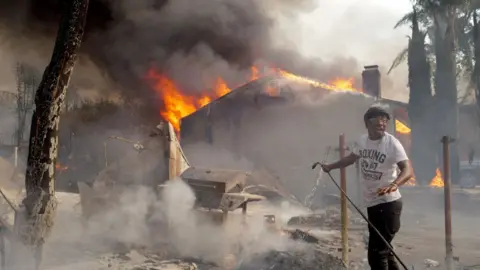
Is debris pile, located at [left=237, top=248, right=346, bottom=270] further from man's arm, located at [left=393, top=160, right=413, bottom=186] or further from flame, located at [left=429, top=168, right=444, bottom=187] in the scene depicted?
flame, located at [left=429, top=168, right=444, bottom=187]

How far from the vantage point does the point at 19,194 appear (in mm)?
8867

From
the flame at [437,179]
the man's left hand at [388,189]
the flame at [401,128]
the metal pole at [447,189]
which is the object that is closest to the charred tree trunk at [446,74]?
the flame at [437,179]

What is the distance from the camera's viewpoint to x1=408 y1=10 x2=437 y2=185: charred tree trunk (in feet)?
63.8

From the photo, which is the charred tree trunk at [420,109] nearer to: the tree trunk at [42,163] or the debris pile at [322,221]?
the debris pile at [322,221]

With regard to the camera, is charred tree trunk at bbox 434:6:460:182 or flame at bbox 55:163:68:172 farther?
charred tree trunk at bbox 434:6:460:182

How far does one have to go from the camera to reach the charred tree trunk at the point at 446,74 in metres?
18.9

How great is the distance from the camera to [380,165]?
365cm

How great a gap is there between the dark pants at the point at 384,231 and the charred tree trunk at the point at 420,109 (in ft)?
56.8

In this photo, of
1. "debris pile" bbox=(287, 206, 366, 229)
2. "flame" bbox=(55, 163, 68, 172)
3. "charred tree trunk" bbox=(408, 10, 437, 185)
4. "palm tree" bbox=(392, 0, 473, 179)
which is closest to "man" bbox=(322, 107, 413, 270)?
"debris pile" bbox=(287, 206, 366, 229)

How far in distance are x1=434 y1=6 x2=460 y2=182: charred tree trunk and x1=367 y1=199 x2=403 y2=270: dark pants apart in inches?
673

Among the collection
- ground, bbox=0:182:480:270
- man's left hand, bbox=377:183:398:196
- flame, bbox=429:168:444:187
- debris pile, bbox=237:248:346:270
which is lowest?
ground, bbox=0:182:480:270

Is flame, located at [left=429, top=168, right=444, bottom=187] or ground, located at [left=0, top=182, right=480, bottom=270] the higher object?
flame, located at [left=429, top=168, right=444, bottom=187]

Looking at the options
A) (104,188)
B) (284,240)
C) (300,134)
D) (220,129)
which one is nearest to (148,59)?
(220,129)

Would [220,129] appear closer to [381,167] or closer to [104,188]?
[104,188]
